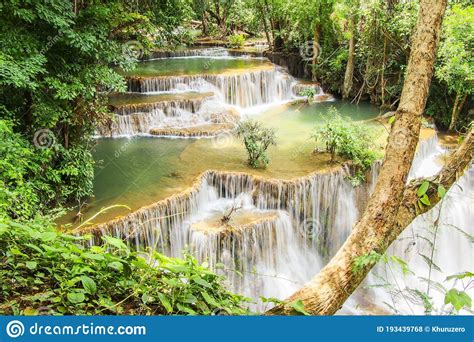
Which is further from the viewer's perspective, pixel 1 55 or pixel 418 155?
pixel 418 155

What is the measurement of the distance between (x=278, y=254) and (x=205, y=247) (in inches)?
64.3

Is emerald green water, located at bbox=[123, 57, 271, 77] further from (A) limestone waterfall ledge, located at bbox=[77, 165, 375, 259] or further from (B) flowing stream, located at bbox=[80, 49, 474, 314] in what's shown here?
(A) limestone waterfall ledge, located at bbox=[77, 165, 375, 259]

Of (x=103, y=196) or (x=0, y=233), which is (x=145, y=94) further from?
(x=0, y=233)

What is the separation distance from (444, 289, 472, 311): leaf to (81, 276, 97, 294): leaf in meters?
1.85

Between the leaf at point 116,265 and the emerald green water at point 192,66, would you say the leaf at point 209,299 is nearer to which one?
the leaf at point 116,265

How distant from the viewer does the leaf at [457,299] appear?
197cm

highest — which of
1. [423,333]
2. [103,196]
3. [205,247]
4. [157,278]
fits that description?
[157,278]

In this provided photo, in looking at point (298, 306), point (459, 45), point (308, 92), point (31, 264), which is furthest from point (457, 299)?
point (308, 92)

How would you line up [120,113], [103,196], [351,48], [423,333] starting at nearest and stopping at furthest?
[423,333], [103,196], [120,113], [351,48]

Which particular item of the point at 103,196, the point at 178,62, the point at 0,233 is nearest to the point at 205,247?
the point at 103,196

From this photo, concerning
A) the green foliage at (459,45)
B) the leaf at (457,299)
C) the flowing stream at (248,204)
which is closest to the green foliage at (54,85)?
the flowing stream at (248,204)

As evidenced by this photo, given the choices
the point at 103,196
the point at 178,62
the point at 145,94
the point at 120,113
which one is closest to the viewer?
the point at 103,196

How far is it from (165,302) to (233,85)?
41.6 ft

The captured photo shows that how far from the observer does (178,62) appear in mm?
18172
